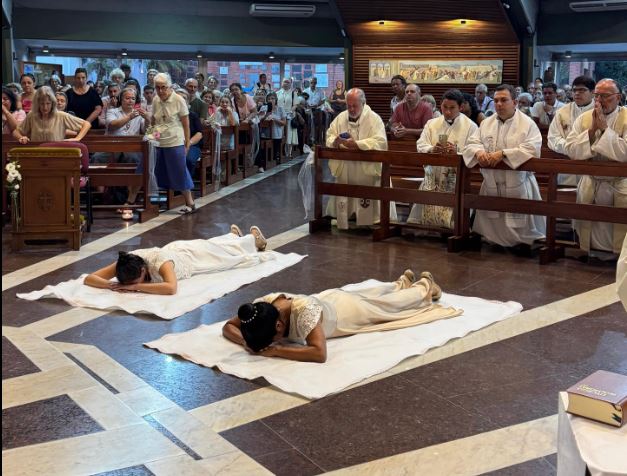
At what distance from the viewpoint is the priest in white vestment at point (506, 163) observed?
23.7 feet

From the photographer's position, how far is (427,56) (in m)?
16.9

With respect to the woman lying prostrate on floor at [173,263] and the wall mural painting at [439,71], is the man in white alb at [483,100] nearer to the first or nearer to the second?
the wall mural painting at [439,71]

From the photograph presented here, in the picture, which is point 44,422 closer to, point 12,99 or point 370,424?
point 370,424

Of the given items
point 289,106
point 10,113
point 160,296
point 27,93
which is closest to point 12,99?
point 10,113

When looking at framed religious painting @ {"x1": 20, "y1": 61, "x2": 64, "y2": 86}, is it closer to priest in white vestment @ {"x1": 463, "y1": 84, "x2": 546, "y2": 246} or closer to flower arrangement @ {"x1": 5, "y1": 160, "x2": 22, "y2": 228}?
flower arrangement @ {"x1": 5, "y1": 160, "x2": 22, "y2": 228}

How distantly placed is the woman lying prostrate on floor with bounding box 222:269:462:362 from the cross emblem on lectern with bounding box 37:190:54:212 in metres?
3.05

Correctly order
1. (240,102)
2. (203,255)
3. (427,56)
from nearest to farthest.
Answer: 1. (203,255)
2. (240,102)
3. (427,56)

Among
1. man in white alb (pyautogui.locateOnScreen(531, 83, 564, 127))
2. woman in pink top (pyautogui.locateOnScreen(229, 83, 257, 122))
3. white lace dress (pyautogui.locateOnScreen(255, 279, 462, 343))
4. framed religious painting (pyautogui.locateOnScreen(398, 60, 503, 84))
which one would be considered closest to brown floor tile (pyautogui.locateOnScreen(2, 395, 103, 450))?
white lace dress (pyautogui.locateOnScreen(255, 279, 462, 343))

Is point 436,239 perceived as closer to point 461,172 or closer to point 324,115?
point 461,172

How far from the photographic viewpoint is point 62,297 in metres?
5.59

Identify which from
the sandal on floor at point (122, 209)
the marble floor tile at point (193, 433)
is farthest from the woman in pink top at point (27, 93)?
the marble floor tile at point (193, 433)

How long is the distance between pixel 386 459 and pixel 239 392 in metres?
0.96

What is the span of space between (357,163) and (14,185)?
316 centimetres

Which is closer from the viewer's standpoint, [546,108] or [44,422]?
[44,422]
